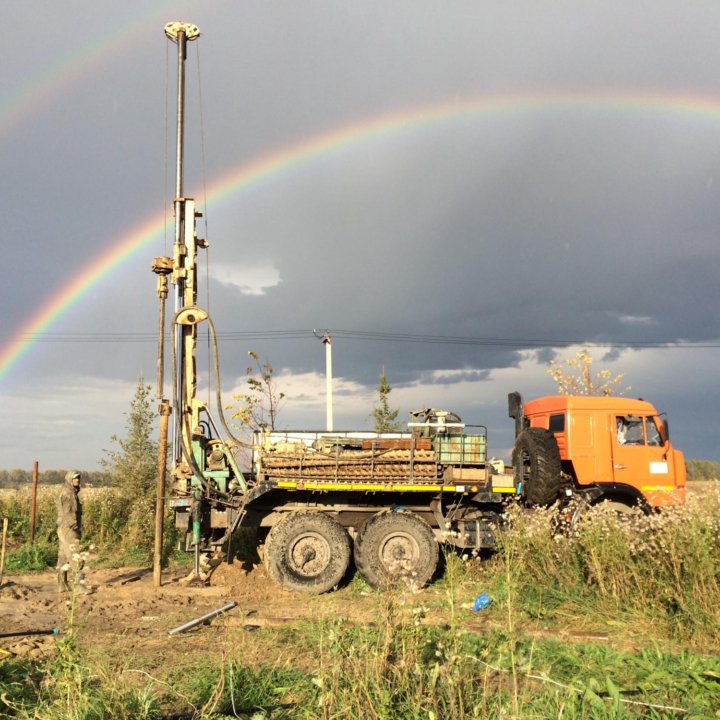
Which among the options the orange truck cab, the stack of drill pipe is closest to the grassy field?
the stack of drill pipe

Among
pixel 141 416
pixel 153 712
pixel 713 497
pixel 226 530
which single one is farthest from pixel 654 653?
pixel 141 416

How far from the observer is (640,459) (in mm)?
12586

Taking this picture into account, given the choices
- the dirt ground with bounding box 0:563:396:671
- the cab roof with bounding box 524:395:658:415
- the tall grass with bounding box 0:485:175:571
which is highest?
the cab roof with bounding box 524:395:658:415

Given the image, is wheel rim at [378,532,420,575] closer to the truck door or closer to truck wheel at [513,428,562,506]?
truck wheel at [513,428,562,506]

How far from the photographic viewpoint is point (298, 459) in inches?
443

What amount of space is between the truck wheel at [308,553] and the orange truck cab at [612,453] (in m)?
3.69

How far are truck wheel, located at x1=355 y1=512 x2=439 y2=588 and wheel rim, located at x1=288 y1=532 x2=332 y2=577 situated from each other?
1.82 ft

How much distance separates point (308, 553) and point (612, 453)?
238 inches

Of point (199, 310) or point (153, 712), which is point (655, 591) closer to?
A: point (153, 712)

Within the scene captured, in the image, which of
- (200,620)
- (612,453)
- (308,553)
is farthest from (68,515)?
(612,453)

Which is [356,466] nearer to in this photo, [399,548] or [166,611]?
[399,548]

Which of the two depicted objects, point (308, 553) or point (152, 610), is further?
point (308, 553)

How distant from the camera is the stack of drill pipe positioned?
36.5ft

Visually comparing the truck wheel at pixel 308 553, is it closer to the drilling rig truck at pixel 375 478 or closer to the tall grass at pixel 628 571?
the drilling rig truck at pixel 375 478
